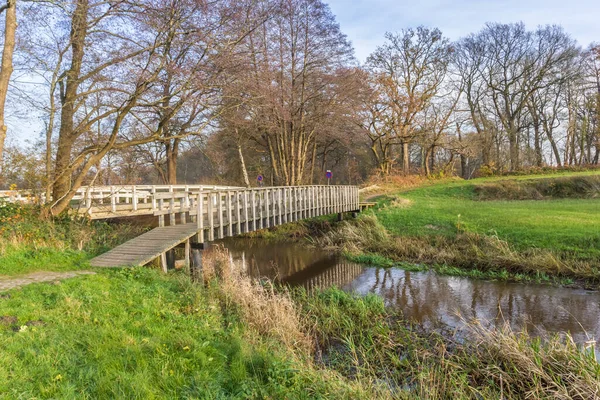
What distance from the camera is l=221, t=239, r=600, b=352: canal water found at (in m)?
7.29

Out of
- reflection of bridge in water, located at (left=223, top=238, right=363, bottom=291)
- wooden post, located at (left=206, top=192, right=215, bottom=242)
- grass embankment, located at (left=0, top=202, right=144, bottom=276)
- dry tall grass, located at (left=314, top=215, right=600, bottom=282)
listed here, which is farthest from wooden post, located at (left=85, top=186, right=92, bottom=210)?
dry tall grass, located at (left=314, top=215, right=600, bottom=282)

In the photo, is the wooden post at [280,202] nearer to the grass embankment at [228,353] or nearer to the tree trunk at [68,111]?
the grass embankment at [228,353]

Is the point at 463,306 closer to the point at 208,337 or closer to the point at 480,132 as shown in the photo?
the point at 208,337

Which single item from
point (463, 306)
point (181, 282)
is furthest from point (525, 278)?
point (181, 282)

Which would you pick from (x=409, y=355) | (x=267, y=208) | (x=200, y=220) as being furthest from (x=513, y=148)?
(x=409, y=355)

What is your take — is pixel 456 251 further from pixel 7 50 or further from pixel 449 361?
pixel 7 50

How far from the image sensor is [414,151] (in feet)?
135

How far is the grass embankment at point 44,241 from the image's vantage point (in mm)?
7688

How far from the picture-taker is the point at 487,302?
28.8ft

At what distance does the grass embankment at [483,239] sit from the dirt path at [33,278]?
390 inches

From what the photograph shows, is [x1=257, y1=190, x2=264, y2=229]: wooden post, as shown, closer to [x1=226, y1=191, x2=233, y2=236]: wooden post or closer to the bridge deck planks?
[x1=226, y1=191, x2=233, y2=236]: wooden post

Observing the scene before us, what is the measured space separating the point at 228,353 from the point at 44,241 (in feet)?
23.4

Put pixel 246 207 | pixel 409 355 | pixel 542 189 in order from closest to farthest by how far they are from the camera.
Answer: pixel 409 355
pixel 246 207
pixel 542 189

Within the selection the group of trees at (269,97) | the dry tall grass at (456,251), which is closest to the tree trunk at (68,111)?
the group of trees at (269,97)
